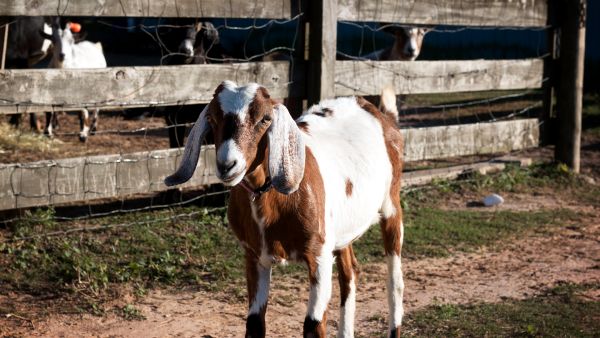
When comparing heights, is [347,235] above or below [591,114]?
above

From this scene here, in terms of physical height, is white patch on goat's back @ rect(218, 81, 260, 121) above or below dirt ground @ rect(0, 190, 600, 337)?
above

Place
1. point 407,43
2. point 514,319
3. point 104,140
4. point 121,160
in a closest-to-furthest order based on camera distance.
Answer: point 514,319
point 121,160
point 104,140
point 407,43

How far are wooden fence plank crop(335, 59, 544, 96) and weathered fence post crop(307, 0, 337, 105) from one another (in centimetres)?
25

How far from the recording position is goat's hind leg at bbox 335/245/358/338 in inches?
199

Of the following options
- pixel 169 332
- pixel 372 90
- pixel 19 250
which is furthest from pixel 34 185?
pixel 372 90

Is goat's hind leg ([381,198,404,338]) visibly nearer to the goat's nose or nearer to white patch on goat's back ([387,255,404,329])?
white patch on goat's back ([387,255,404,329])

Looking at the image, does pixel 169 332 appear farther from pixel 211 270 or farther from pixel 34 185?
pixel 34 185

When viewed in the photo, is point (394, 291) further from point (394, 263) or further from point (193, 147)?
point (193, 147)


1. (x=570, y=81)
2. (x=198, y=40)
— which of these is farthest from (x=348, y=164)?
(x=570, y=81)

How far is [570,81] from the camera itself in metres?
10.2

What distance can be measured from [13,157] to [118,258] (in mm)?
3675

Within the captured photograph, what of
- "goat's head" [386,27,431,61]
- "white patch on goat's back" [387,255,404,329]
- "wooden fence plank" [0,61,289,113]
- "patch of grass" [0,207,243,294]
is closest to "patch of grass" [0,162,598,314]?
"patch of grass" [0,207,243,294]

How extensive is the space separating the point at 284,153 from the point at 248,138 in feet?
0.63

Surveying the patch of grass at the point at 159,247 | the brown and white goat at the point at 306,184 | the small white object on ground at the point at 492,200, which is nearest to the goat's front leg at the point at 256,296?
the brown and white goat at the point at 306,184
